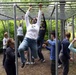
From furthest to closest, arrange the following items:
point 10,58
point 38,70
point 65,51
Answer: point 38,70 → point 65,51 → point 10,58

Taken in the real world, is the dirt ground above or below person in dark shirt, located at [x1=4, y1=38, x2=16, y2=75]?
below

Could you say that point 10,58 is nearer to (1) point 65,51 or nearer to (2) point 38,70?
(1) point 65,51

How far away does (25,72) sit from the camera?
490 inches

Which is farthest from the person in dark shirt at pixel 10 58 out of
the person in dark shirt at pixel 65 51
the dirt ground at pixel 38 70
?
the dirt ground at pixel 38 70

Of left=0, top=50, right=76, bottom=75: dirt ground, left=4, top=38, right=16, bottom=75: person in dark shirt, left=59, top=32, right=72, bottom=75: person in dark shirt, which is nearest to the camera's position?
left=4, top=38, right=16, bottom=75: person in dark shirt

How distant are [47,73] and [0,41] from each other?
24.3ft

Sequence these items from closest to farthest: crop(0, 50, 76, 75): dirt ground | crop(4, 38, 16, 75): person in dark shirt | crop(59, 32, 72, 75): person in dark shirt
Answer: crop(4, 38, 16, 75): person in dark shirt < crop(59, 32, 72, 75): person in dark shirt < crop(0, 50, 76, 75): dirt ground

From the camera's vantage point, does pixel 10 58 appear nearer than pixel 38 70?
Yes

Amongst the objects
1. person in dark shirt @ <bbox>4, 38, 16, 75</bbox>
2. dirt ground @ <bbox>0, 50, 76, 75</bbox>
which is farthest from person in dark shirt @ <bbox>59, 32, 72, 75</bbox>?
dirt ground @ <bbox>0, 50, 76, 75</bbox>

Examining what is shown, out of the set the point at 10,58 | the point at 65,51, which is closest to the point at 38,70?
the point at 65,51

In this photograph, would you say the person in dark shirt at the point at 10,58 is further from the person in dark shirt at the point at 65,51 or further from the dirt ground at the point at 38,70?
the dirt ground at the point at 38,70

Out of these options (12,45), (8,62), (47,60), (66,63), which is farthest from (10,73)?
→ (47,60)

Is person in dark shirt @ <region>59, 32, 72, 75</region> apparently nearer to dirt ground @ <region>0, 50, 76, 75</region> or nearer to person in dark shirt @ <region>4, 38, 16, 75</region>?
person in dark shirt @ <region>4, 38, 16, 75</region>

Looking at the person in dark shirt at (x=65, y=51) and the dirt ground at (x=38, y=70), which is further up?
the person in dark shirt at (x=65, y=51)
